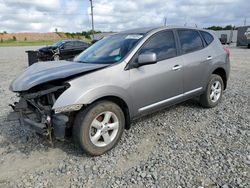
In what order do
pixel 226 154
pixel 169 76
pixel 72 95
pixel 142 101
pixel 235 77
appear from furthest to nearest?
pixel 235 77, pixel 169 76, pixel 142 101, pixel 226 154, pixel 72 95

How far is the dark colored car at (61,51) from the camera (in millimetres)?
13744

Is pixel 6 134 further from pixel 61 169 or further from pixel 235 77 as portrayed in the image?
pixel 235 77

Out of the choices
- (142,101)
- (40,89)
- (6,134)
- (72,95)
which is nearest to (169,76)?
(142,101)

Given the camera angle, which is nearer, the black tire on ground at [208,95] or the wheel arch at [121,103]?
the wheel arch at [121,103]

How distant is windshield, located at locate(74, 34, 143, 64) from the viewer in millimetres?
3826

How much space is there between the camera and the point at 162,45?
415 cm

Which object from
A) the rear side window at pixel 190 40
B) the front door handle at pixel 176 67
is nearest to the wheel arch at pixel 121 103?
the front door handle at pixel 176 67

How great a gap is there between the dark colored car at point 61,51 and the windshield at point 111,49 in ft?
28.1

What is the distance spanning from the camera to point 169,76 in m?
4.09

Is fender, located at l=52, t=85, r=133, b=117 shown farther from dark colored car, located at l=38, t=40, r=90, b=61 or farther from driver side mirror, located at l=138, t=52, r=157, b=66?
dark colored car, located at l=38, t=40, r=90, b=61

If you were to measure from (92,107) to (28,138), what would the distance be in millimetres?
1486

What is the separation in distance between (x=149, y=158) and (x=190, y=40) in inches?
98.0

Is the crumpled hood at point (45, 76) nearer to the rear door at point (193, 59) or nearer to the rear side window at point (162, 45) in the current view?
the rear side window at point (162, 45)

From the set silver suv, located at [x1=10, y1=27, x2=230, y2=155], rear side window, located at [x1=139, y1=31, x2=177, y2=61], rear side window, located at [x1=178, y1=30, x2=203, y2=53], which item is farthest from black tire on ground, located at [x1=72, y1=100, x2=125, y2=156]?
rear side window, located at [x1=178, y1=30, x2=203, y2=53]
